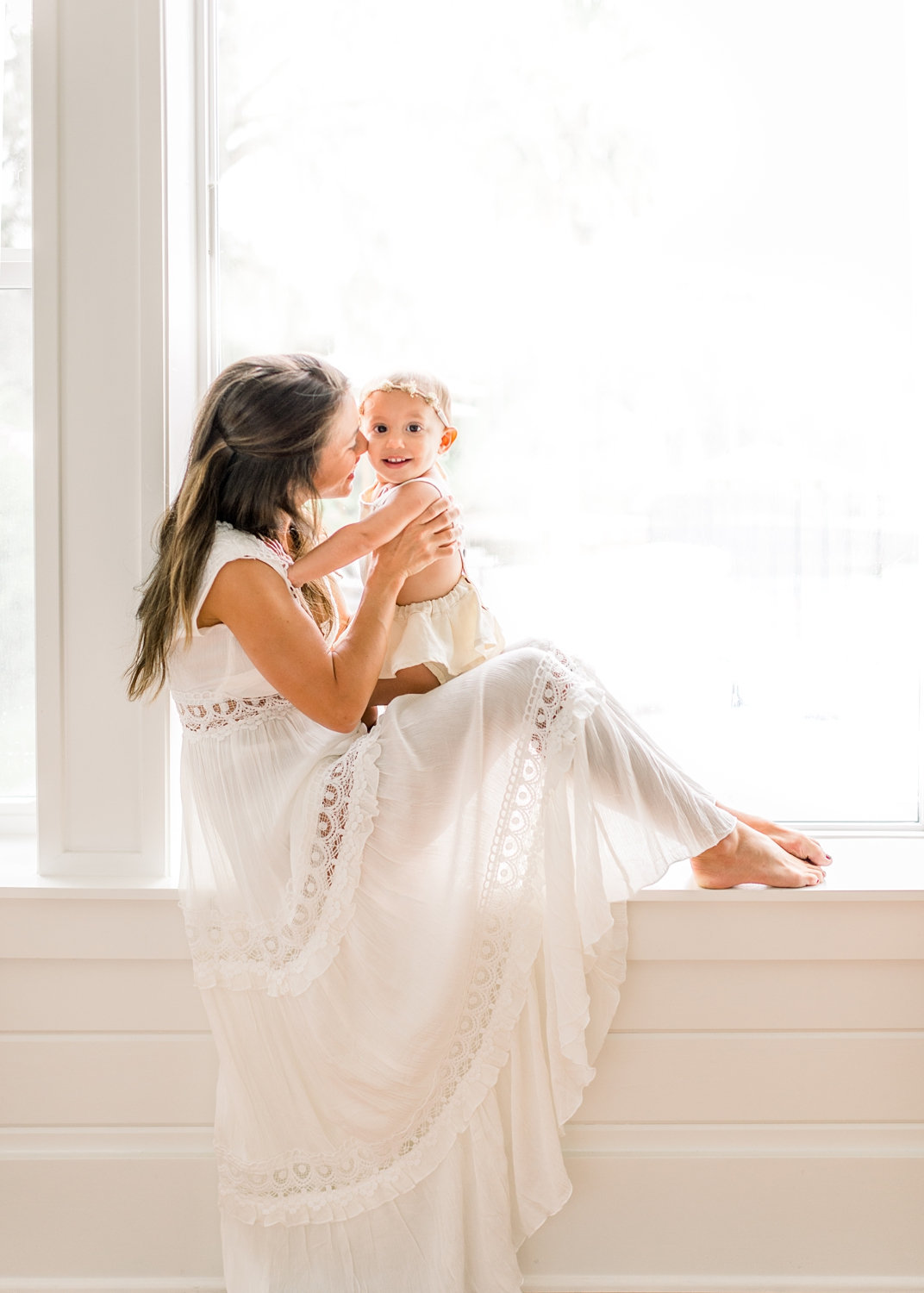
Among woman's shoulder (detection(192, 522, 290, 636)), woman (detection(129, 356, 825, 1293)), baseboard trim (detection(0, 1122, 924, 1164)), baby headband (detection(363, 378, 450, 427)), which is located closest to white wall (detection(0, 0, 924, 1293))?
baseboard trim (detection(0, 1122, 924, 1164))

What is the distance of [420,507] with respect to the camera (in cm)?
154

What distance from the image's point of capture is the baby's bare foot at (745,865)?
1.52 m

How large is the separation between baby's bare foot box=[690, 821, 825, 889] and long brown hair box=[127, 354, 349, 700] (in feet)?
2.71

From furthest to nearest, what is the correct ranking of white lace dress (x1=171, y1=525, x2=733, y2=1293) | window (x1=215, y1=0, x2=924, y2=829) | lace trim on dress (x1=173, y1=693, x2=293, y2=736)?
window (x1=215, y1=0, x2=924, y2=829)
lace trim on dress (x1=173, y1=693, x2=293, y2=736)
white lace dress (x1=171, y1=525, x2=733, y2=1293)

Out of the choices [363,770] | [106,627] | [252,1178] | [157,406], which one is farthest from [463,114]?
[252,1178]

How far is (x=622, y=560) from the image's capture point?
1964 millimetres

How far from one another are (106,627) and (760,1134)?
1.29 m

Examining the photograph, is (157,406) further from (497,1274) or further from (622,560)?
(497,1274)

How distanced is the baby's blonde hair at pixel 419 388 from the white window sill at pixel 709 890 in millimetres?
814

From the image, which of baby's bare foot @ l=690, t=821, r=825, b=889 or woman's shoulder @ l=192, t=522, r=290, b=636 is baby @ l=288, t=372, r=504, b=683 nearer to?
woman's shoulder @ l=192, t=522, r=290, b=636

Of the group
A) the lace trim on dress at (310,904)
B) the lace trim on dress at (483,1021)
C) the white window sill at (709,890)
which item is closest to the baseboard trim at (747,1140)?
the lace trim on dress at (483,1021)

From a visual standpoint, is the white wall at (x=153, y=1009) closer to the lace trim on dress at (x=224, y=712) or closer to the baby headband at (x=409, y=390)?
the lace trim on dress at (x=224, y=712)

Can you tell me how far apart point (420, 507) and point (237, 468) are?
0.28m

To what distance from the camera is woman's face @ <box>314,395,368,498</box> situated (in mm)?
1529
